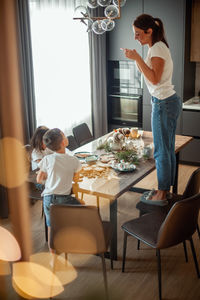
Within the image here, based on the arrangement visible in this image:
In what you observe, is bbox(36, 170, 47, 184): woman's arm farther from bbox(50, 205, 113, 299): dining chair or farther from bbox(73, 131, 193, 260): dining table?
bbox(50, 205, 113, 299): dining chair

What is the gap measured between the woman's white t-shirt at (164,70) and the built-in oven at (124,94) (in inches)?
96.4

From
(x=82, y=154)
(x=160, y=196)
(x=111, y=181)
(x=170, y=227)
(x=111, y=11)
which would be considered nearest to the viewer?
(x=170, y=227)

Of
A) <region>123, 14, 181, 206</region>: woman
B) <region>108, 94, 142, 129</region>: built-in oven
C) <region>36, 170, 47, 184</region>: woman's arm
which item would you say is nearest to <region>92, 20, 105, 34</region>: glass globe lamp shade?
<region>123, 14, 181, 206</region>: woman

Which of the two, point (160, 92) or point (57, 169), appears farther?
point (160, 92)

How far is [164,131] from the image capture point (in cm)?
316

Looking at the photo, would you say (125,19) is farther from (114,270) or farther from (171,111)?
(114,270)

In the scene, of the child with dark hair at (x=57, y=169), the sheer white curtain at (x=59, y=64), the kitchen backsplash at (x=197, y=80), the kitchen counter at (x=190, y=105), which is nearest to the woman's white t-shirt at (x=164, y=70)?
the child with dark hair at (x=57, y=169)

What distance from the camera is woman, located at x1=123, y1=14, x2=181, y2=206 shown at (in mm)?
2971

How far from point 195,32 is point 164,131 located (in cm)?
254

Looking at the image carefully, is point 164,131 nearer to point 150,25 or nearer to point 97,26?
point 150,25

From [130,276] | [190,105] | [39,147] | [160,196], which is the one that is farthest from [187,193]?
[190,105]

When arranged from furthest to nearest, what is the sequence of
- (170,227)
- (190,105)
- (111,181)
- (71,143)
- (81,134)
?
(190,105) < (81,134) < (71,143) < (111,181) < (170,227)

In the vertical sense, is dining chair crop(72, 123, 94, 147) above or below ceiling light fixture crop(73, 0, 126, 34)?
below

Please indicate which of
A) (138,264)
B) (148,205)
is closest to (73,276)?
(138,264)
